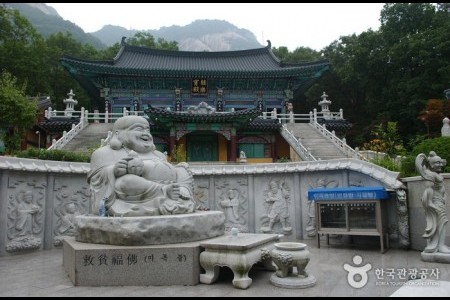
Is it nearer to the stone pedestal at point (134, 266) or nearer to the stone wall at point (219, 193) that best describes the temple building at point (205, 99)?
the stone wall at point (219, 193)

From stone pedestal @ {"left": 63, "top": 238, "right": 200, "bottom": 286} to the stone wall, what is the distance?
353cm

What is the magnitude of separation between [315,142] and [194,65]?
1446 cm

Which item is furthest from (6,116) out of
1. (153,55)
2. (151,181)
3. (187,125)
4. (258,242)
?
(153,55)

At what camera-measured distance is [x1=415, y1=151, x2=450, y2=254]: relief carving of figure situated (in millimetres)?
5973

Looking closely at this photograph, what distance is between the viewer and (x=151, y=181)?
5652 mm

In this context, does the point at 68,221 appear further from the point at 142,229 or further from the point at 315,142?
the point at 315,142

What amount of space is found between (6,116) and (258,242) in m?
12.1

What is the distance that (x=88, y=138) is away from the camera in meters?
17.6

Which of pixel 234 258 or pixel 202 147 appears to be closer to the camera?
pixel 234 258

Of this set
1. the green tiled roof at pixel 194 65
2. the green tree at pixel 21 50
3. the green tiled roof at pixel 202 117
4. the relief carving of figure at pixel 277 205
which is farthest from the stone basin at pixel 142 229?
the green tree at pixel 21 50

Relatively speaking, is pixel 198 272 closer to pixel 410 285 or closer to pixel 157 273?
pixel 157 273

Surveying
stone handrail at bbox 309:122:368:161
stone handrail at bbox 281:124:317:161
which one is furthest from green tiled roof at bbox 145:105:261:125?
stone handrail at bbox 309:122:368:161

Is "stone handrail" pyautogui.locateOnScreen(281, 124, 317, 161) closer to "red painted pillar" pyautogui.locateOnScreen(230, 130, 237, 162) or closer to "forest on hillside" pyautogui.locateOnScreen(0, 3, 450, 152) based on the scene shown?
"red painted pillar" pyautogui.locateOnScreen(230, 130, 237, 162)

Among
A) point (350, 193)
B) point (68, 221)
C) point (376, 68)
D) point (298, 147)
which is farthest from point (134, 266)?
point (376, 68)
